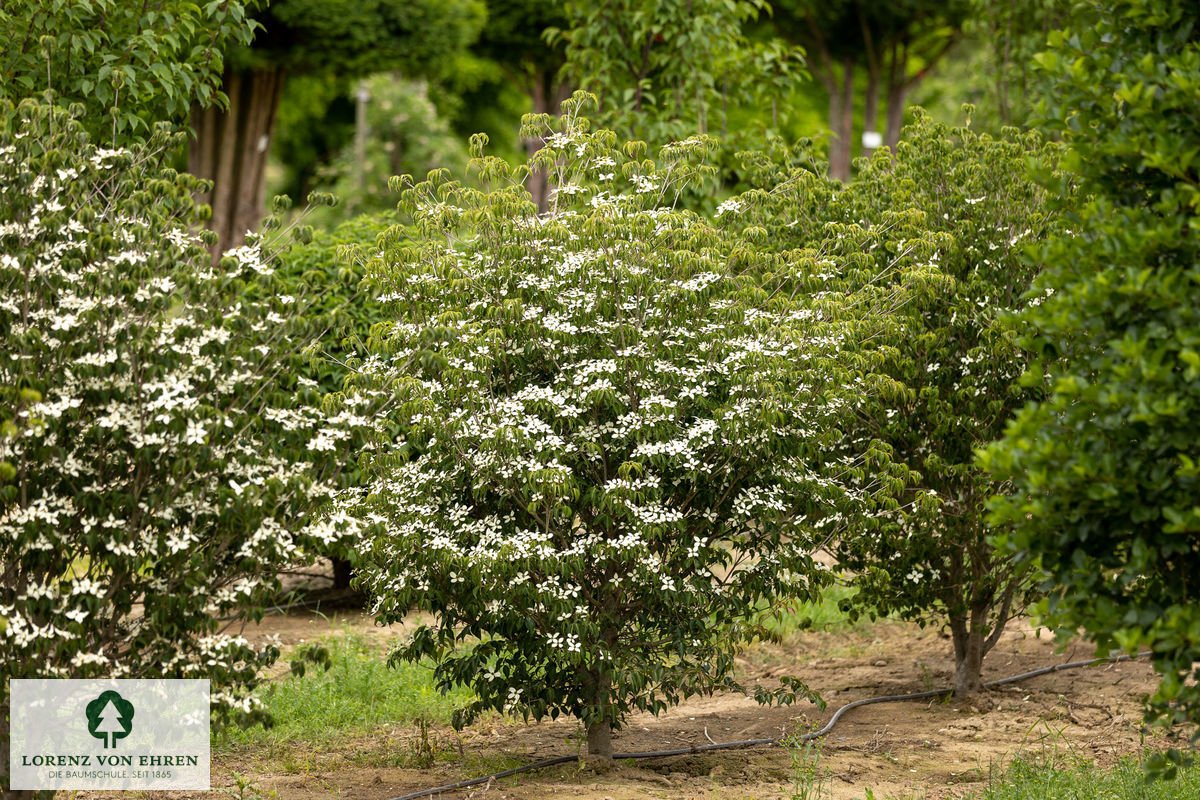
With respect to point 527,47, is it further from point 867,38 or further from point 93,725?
point 93,725

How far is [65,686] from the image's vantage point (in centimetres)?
427

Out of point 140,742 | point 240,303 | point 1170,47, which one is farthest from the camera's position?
point 140,742

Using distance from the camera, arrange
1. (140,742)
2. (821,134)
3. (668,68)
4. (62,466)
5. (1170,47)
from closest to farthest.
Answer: (1170,47) < (62,466) < (140,742) < (821,134) < (668,68)

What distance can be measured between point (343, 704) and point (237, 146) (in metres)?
14.5

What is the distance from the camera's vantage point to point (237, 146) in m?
19.3

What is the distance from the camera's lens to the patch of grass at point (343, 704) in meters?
6.62

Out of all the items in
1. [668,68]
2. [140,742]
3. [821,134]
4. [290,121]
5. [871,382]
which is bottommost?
[140,742]

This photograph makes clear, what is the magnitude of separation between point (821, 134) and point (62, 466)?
6454 mm

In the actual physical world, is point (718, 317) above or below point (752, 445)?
above

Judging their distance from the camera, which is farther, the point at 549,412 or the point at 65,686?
the point at 549,412

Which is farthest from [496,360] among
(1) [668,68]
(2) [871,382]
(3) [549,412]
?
(1) [668,68]

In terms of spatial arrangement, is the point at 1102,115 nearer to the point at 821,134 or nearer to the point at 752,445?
the point at 752,445

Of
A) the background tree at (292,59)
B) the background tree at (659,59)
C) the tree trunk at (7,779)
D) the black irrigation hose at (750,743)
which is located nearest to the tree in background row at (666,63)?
the background tree at (659,59)

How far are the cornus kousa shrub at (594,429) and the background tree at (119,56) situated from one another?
4.41ft
